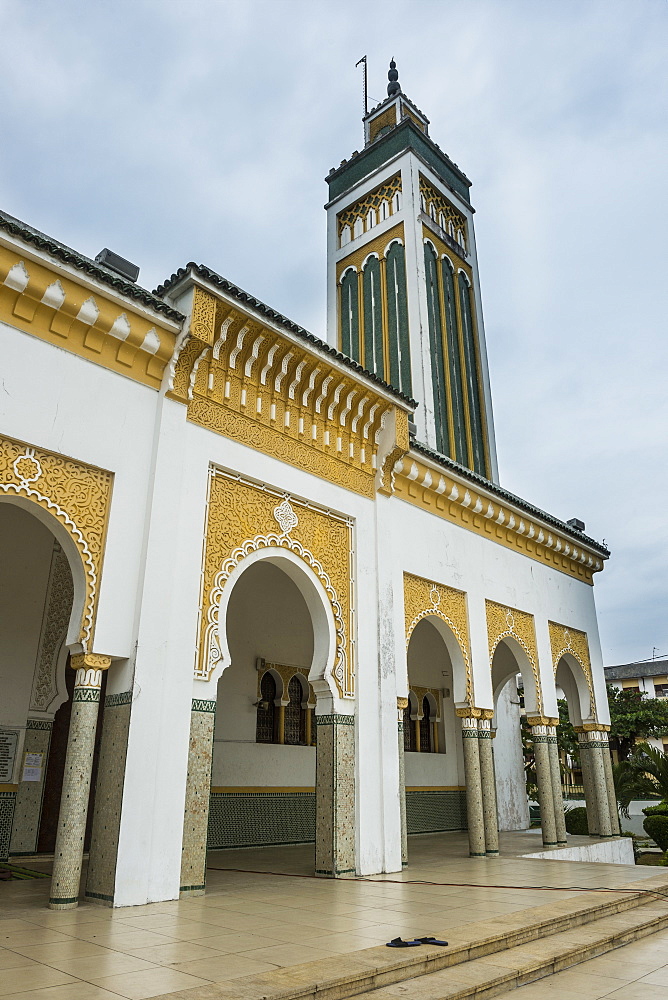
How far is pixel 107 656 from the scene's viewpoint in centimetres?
443

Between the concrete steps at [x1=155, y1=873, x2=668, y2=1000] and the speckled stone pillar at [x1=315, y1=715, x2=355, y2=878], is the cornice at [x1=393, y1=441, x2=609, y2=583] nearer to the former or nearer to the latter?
the speckled stone pillar at [x1=315, y1=715, x2=355, y2=878]

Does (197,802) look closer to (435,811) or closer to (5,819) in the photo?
(5,819)

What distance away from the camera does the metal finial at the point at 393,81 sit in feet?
47.0

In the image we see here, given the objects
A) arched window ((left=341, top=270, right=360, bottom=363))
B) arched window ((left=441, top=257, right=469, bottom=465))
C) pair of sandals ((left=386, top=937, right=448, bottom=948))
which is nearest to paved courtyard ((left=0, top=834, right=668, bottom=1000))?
pair of sandals ((left=386, top=937, right=448, bottom=948))

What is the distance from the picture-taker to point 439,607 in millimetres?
7242

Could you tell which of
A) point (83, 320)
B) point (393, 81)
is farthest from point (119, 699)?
point (393, 81)

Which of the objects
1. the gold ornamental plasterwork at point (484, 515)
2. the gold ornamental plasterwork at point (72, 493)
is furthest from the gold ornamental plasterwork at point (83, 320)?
the gold ornamental plasterwork at point (484, 515)

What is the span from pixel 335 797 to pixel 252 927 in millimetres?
2022

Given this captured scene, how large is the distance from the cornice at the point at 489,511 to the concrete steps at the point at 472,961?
12.8ft

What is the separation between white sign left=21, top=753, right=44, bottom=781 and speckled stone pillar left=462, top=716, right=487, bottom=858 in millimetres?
3896

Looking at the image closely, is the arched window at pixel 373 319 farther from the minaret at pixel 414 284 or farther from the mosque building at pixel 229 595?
the mosque building at pixel 229 595

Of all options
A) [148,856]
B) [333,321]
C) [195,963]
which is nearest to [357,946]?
[195,963]

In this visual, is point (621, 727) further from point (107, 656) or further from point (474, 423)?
point (107, 656)

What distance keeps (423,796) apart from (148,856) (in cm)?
631
